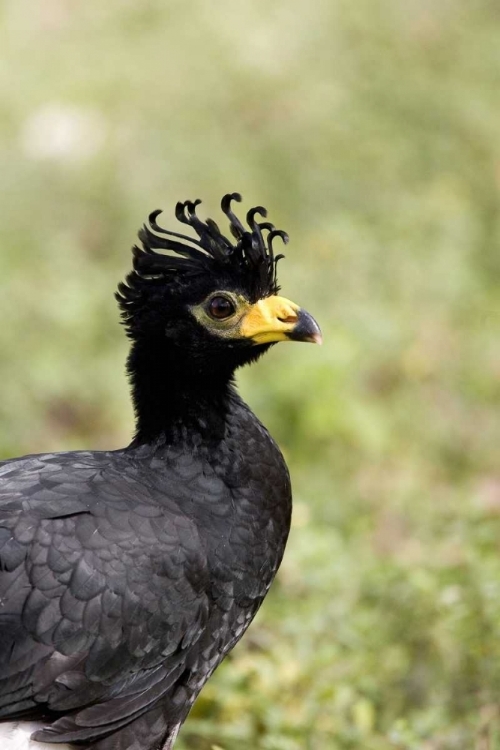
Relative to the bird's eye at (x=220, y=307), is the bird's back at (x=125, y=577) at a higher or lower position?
lower

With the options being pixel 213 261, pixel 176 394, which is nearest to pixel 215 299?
pixel 213 261

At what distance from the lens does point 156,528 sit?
3.98 metres

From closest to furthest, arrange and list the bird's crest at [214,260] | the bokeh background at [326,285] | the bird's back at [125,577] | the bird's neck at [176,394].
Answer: the bird's back at [125,577] → the bird's crest at [214,260] → the bird's neck at [176,394] → the bokeh background at [326,285]

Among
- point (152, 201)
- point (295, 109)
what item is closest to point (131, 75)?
point (295, 109)

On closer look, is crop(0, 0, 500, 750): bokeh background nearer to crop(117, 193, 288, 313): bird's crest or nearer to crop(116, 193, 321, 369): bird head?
crop(116, 193, 321, 369): bird head

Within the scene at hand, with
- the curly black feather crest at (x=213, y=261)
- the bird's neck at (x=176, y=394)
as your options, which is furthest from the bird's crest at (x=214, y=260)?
the bird's neck at (x=176, y=394)

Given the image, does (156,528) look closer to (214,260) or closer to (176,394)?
(176,394)

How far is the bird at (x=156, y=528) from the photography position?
3793 mm

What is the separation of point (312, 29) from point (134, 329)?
1050cm

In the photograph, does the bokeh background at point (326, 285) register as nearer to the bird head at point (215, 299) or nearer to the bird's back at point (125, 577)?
the bird's back at point (125, 577)

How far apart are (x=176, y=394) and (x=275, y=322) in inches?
20.8

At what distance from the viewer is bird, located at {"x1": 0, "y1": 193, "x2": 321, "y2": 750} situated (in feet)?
12.4

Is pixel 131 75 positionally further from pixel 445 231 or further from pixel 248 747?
pixel 248 747

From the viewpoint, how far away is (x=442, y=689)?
5184 millimetres
